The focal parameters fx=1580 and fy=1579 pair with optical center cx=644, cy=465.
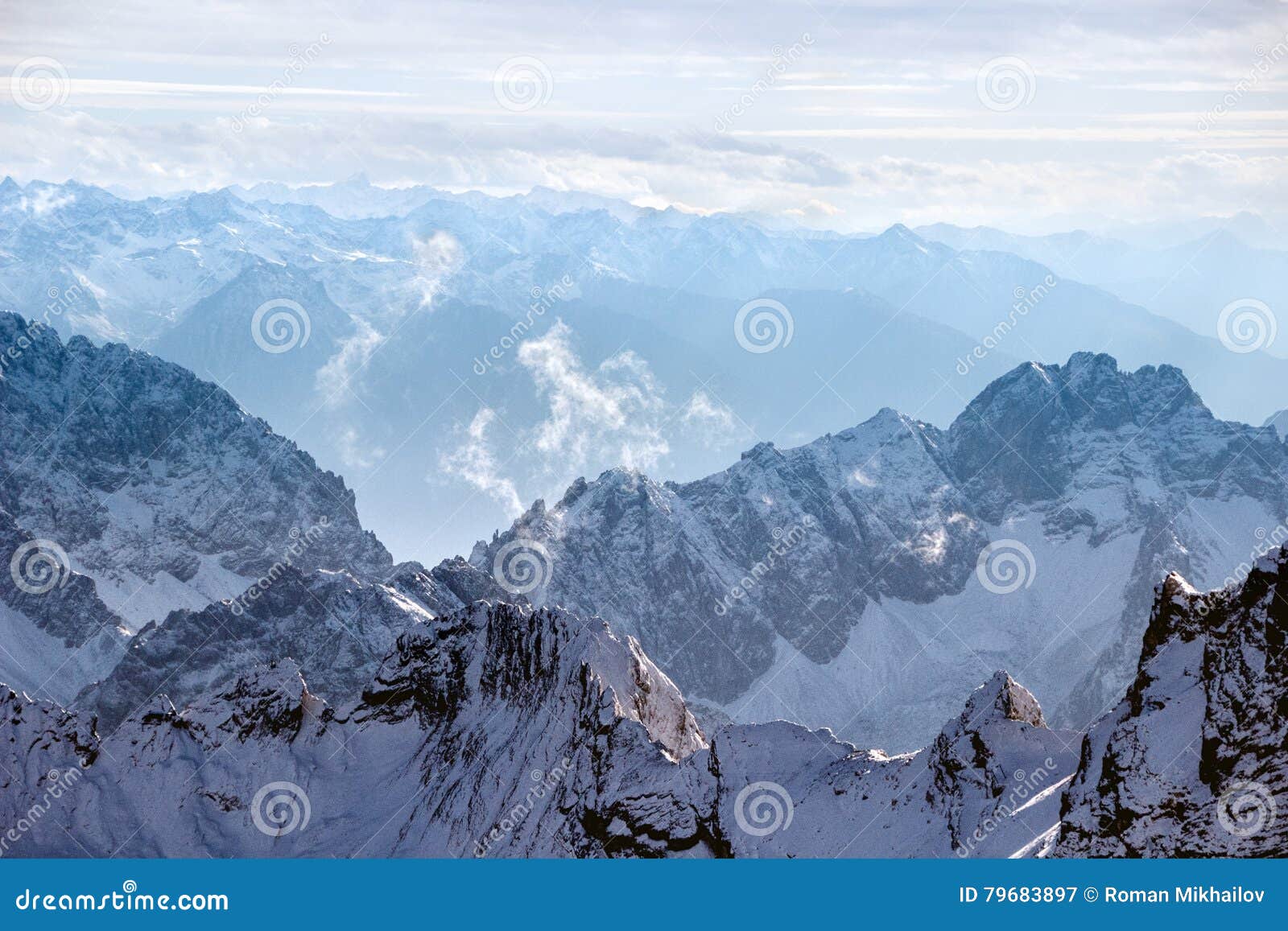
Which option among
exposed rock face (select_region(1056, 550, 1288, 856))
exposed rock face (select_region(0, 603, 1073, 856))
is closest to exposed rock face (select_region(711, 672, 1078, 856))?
exposed rock face (select_region(0, 603, 1073, 856))

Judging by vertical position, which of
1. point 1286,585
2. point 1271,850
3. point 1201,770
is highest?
point 1286,585

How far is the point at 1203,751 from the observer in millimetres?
114562

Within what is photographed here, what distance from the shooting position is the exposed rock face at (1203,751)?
360ft

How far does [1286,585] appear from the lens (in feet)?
364

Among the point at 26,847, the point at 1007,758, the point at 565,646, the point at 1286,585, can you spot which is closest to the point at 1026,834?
the point at 1007,758

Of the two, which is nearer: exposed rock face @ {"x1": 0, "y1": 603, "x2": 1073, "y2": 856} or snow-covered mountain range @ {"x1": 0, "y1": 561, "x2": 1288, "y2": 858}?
snow-covered mountain range @ {"x1": 0, "y1": 561, "x2": 1288, "y2": 858}

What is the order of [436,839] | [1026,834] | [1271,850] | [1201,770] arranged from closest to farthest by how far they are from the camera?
1. [1271,850]
2. [1201,770]
3. [1026,834]
4. [436,839]

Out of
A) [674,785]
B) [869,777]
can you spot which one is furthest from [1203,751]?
[674,785]

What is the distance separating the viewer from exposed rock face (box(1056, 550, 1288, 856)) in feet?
360

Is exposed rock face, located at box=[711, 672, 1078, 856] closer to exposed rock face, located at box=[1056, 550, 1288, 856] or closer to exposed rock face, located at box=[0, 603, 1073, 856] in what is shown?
exposed rock face, located at box=[0, 603, 1073, 856]

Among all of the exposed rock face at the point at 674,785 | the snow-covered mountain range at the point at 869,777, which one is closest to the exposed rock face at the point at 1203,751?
the snow-covered mountain range at the point at 869,777

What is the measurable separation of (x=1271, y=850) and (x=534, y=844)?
85.8 metres

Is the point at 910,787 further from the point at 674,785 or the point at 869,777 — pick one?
the point at 674,785

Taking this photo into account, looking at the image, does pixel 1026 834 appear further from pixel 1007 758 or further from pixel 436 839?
pixel 436 839
